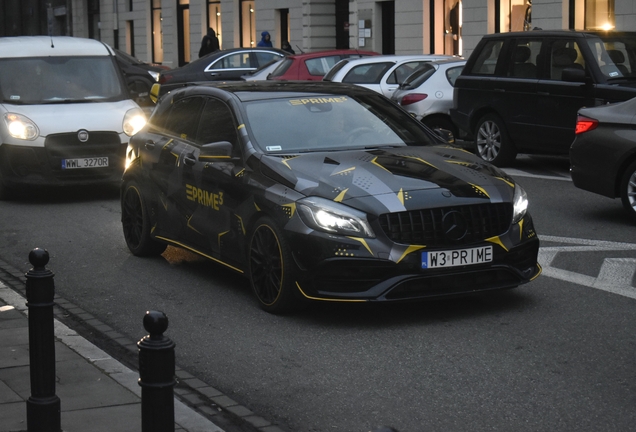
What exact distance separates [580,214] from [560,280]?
10.5 feet

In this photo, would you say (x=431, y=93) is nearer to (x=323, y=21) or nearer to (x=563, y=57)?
(x=563, y=57)

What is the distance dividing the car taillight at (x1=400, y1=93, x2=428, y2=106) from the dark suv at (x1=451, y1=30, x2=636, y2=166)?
95 centimetres

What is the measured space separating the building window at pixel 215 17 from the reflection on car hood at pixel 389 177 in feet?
120

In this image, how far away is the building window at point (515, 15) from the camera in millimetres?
27547

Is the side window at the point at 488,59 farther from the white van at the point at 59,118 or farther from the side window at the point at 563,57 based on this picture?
the white van at the point at 59,118

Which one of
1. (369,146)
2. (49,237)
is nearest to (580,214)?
(369,146)

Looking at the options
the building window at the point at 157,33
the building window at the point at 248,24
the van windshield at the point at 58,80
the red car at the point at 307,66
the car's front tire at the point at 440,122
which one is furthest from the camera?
the building window at the point at 157,33

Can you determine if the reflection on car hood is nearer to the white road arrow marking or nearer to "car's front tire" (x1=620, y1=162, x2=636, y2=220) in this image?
the white road arrow marking

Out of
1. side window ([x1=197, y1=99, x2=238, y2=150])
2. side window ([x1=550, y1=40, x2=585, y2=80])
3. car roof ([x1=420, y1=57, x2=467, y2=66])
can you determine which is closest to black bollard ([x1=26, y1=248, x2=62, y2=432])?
side window ([x1=197, y1=99, x2=238, y2=150])

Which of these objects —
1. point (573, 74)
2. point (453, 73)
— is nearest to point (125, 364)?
Answer: point (573, 74)

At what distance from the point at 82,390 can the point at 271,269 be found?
198cm

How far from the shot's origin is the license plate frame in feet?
42.9

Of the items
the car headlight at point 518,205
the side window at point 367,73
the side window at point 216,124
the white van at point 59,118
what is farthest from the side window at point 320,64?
the car headlight at point 518,205

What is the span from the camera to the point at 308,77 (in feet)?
70.4
